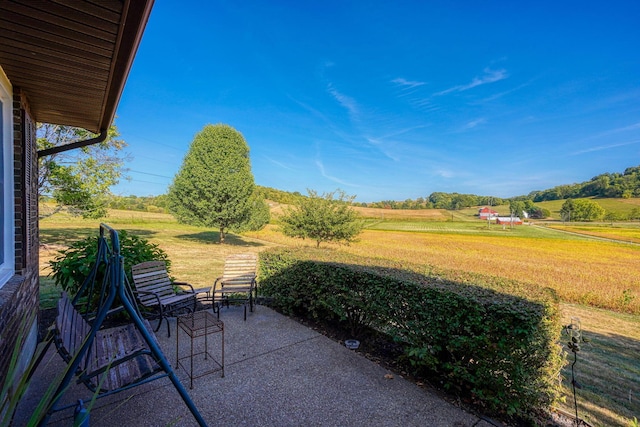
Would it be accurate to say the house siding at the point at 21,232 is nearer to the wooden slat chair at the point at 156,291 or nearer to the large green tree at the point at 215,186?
the wooden slat chair at the point at 156,291

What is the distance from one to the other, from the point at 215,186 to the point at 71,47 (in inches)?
606

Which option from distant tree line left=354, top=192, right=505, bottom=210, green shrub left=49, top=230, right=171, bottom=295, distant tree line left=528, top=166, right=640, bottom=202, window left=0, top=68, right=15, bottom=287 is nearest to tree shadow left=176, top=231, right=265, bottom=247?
A: green shrub left=49, top=230, right=171, bottom=295

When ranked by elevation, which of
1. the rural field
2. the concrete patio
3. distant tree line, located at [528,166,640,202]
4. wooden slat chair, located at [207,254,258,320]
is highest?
distant tree line, located at [528,166,640,202]

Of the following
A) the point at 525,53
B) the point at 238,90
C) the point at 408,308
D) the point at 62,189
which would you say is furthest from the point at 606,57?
the point at 62,189

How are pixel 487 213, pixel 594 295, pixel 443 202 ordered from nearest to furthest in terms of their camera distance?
pixel 594 295 → pixel 487 213 → pixel 443 202

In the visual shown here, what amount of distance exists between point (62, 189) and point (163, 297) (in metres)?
8.83

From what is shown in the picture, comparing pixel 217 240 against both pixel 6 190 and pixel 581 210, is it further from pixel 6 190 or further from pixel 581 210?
pixel 581 210

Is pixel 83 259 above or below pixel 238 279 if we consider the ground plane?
above

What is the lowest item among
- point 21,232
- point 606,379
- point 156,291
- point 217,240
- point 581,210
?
point 217,240

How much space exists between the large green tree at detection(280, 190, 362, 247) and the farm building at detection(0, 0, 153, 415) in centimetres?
904

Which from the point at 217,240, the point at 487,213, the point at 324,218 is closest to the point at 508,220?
the point at 487,213

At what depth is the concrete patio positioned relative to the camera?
2.39 metres

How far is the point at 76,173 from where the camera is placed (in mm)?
10539

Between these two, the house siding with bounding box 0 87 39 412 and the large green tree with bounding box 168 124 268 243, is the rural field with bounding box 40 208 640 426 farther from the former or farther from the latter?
the large green tree with bounding box 168 124 268 243
